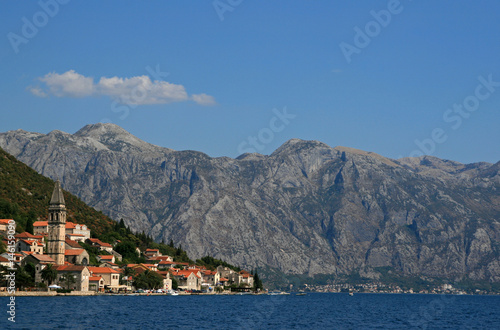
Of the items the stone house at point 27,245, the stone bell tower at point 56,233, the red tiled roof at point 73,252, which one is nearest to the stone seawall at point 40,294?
the stone bell tower at point 56,233

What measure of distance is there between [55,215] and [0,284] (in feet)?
109

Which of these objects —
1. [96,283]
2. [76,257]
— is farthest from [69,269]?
[76,257]

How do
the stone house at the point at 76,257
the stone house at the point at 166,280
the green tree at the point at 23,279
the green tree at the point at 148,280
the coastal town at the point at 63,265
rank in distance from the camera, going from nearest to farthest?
the green tree at the point at 23,279 → the coastal town at the point at 63,265 → the stone house at the point at 76,257 → the green tree at the point at 148,280 → the stone house at the point at 166,280

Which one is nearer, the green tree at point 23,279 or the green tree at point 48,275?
the green tree at point 23,279

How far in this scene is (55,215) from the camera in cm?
15888

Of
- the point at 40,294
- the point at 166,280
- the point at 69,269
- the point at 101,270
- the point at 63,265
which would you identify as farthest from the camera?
the point at 166,280


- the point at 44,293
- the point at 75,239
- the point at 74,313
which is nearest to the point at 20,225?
the point at 75,239

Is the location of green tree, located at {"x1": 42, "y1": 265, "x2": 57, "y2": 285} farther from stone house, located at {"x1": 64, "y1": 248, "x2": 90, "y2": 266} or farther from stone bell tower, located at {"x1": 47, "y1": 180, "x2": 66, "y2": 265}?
stone house, located at {"x1": 64, "y1": 248, "x2": 90, "y2": 266}

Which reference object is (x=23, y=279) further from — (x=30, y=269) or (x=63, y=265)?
(x=63, y=265)

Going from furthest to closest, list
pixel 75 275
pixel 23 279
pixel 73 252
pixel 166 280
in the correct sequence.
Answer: pixel 166 280 < pixel 73 252 < pixel 75 275 < pixel 23 279

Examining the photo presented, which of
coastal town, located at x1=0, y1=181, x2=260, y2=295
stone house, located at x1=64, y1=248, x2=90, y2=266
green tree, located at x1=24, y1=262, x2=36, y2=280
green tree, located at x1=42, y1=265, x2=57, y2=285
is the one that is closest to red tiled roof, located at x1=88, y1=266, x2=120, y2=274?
coastal town, located at x1=0, y1=181, x2=260, y2=295

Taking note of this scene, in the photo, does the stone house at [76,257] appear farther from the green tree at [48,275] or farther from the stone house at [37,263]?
the green tree at [48,275]

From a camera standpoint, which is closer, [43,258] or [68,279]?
[68,279]

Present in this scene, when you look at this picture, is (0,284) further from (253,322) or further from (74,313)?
(253,322)
